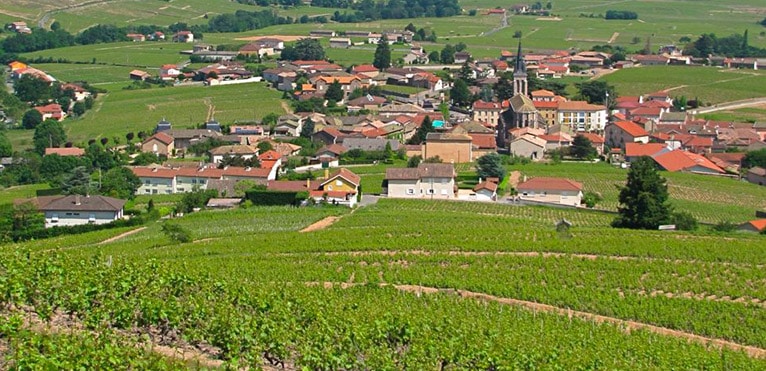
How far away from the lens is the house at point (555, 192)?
39844 mm

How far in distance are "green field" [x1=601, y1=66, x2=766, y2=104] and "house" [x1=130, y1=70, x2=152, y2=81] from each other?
35759 millimetres

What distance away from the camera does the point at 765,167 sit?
47.8m

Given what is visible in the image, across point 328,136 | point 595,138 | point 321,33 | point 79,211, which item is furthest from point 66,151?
point 321,33

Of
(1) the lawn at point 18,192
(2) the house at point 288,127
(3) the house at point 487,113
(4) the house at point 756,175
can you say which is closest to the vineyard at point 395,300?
(1) the lawn at point 18,192

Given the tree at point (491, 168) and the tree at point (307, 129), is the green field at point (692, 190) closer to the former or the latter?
the tree at point (491, 168)

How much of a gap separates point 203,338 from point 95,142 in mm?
41327

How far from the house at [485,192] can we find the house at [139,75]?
42.1m

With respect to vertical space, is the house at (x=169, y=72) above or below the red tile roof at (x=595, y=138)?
above

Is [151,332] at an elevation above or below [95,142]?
above

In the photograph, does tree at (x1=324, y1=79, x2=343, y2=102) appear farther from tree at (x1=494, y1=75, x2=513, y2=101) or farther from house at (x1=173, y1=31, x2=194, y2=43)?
house at (x1=173, y1=31, x2=194, y2=43)

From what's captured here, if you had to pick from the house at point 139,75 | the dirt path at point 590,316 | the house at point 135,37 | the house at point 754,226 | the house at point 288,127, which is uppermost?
the dirt path at point 590,316

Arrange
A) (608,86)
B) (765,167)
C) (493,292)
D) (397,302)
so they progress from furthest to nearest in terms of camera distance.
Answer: (608,86)
(765,167)
(493,292)
(397,302)

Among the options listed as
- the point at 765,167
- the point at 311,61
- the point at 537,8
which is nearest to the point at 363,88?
the point at 311,61

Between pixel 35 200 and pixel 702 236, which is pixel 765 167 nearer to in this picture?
pixel 702 236
